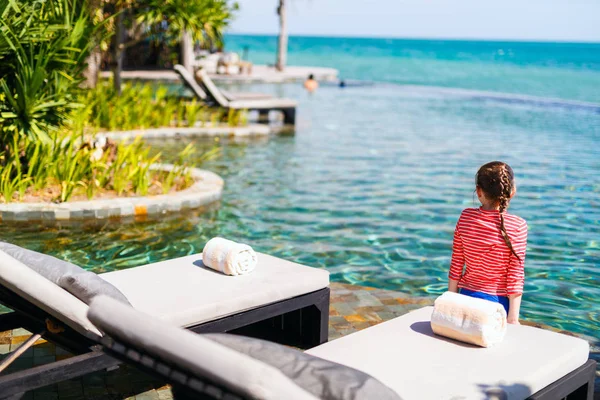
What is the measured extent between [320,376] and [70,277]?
5.52 ft

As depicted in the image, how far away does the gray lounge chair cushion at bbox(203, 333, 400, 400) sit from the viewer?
2.50 m

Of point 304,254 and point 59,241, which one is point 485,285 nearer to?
point 304,254

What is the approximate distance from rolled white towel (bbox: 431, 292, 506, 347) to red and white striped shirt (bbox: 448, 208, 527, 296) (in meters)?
0.48

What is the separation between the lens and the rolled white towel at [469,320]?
3.57m

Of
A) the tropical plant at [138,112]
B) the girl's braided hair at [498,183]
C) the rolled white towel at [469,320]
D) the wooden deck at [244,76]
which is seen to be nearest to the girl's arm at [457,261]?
the girl's braided hair at [498,183]

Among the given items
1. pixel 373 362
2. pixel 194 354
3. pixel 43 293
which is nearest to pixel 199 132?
pixel 43 293

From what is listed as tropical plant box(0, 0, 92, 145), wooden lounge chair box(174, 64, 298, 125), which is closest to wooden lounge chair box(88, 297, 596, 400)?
tropical plant box(0, 0, 92, 145)

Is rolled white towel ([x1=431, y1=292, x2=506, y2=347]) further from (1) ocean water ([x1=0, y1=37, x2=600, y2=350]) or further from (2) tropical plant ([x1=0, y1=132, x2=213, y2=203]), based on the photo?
(2) tropical plant ([x1=0, y1=132, x2=213, y2=203])

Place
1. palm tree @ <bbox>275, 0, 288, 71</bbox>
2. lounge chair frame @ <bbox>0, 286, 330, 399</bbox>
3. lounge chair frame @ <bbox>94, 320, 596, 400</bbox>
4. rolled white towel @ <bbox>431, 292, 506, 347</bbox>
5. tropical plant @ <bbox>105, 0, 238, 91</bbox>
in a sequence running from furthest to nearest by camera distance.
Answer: palm tree @ <bbox>275, 0, 288, 71</bbox> → tropical plant @ <bbox>105, 0, 238, 91</bbox> → rolled white towel @ <bbox>431, 292, 506, 347</bbox> → lounge chair frame @ <bbox>0, 286, 330, 399</bbox> → lounge chair frame @ <bbox>94, 320, 596, 400</bbox>

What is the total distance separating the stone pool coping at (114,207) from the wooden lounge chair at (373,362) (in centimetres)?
530

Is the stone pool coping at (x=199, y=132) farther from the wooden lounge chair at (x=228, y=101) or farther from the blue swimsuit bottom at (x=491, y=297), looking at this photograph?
the blue swimsuit bottom at (x=491, y=297)

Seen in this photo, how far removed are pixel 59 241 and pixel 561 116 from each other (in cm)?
2016

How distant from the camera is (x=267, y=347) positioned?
8.77 ft

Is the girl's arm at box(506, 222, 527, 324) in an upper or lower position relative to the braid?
lower
